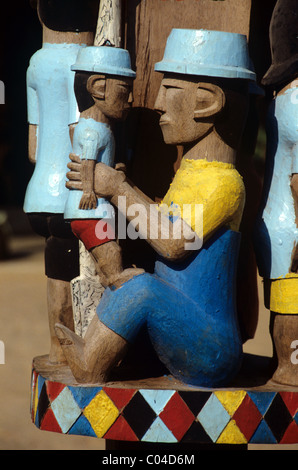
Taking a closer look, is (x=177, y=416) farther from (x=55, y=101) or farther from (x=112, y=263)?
(x=55, y=101)

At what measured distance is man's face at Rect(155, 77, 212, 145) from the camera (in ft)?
4.95

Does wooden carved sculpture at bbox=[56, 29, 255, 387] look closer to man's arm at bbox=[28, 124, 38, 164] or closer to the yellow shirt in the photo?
the yellow shirt

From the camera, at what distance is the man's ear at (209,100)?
1.49 meters

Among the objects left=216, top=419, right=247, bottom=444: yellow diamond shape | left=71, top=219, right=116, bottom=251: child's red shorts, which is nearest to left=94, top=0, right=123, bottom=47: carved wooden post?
left=71, top=219, right=116, bottom=251: child's red shorts

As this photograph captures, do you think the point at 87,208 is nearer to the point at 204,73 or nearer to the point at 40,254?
the point at 204,73

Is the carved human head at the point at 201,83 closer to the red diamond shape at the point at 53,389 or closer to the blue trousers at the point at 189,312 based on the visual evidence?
the blue trousers at the point at 189,312

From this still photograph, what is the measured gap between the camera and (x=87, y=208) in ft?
4.93

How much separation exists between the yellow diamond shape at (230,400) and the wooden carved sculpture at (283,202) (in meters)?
0.15

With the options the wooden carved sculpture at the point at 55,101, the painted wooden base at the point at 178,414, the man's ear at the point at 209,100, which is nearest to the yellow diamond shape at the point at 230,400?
the painted wooden base at the point at 178,414

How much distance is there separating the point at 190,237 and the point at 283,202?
0.24m

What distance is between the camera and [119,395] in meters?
1.48

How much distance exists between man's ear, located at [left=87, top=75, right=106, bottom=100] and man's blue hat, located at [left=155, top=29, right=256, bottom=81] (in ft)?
0.43

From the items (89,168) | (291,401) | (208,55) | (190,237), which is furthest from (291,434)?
(208,55)

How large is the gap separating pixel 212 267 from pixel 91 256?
26cm
